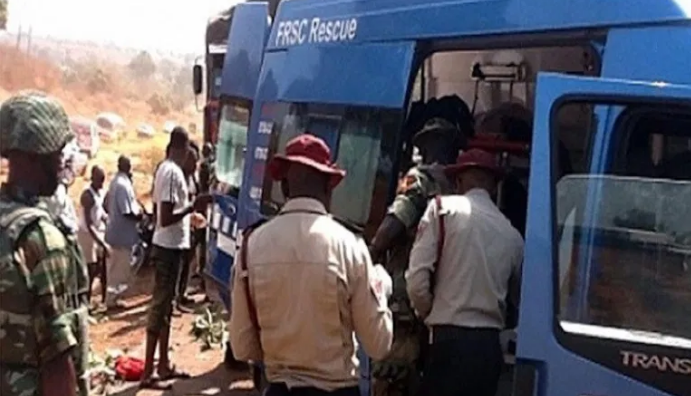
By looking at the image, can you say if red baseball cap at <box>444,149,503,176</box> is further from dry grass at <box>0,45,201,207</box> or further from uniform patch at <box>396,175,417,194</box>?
dry grass at <box>0,45,201,207</box>

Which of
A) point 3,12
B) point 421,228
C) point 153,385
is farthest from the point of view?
point 3,12

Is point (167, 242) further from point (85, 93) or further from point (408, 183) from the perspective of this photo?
point (85, 93)

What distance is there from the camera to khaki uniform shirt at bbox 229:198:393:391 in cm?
408

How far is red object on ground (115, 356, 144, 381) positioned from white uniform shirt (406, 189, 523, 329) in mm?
4564

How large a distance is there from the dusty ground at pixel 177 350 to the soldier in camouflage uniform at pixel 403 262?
345cm

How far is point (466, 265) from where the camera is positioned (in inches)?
179

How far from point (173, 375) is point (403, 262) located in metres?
3.91

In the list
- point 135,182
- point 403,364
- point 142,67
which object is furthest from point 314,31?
point 142,67

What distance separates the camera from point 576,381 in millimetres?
3734

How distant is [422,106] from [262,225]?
2153 millimetres

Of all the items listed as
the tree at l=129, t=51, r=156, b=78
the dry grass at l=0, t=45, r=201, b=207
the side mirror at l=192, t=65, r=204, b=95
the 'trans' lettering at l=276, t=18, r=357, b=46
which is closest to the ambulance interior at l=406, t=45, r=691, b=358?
the 'trans' lettering at l=276, t=18, r=357, b=46

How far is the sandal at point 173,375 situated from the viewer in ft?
28.3

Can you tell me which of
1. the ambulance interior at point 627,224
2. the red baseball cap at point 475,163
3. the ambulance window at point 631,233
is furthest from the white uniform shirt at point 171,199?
the ambulance window at point 631,233

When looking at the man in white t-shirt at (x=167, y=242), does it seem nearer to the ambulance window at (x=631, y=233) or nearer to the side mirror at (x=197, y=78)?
the ambulance window at (x=631, y=233)
